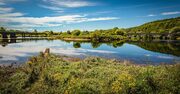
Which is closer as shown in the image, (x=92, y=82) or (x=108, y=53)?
(x=92, y=82)

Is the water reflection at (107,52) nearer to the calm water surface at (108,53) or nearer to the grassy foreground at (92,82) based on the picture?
the calm water surface at (108,53)

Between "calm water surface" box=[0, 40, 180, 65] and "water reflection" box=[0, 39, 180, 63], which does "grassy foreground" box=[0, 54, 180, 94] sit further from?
"water reflection" box=[0, 39, 180, 63]

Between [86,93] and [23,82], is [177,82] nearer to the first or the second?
[86,93]

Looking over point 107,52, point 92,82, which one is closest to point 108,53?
point 107,52

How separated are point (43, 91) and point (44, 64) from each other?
721cm

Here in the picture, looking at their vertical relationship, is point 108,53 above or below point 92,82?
below

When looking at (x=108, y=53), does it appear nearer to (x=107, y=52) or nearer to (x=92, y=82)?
(x=107, y=52)

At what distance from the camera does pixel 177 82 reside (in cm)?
1463

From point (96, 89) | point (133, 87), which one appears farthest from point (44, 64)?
point (133, 87)

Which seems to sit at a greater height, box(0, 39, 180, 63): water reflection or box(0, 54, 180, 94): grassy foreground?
box(0, 54, 180, 94): grassy foreground

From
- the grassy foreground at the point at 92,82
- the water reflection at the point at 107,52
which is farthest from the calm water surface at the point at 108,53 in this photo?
the grassy foreground at the point at 92,82

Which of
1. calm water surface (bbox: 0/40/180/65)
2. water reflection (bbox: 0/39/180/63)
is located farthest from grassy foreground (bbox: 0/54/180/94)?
water reflection (bbox: 0/39/180/63)

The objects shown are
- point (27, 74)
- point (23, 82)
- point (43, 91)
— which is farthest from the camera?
point (27, 74)

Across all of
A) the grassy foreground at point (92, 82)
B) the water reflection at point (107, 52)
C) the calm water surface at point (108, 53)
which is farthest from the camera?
the water reflection at point (107, 52)
